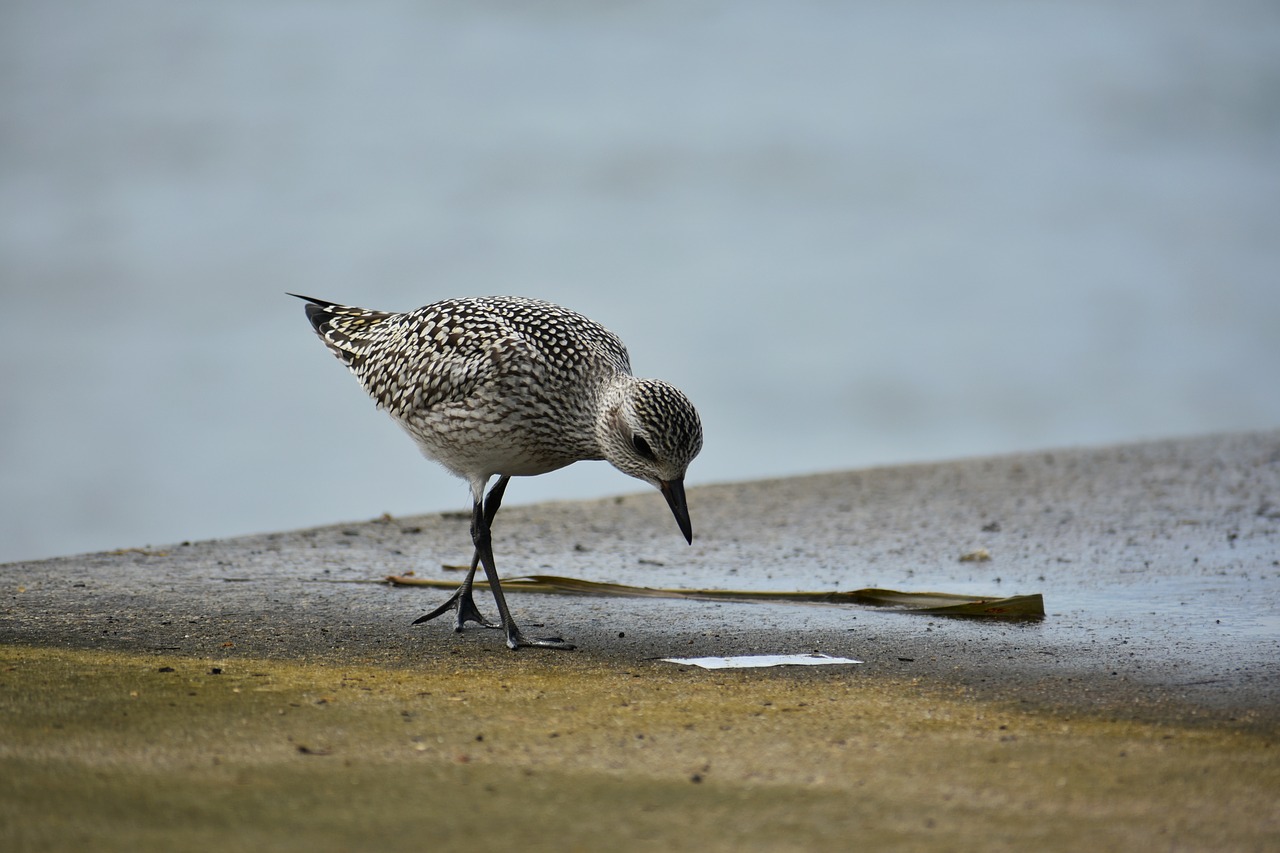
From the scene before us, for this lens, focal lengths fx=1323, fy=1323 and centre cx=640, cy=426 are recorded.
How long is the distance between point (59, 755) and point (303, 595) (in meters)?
2.55

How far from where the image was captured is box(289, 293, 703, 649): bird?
17.4 ft

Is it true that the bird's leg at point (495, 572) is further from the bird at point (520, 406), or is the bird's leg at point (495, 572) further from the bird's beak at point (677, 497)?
the bird's beak at point (677, 497)

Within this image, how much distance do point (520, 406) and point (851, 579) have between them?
1.92m

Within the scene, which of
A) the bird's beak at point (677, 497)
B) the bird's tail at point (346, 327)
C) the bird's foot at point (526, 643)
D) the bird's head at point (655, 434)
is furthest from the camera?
the bird's tail at point (346, 327)

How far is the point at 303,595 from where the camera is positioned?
19.2 feet

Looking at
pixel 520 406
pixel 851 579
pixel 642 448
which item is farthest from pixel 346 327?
pixel 851 579

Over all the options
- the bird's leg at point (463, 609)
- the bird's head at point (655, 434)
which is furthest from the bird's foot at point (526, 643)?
the bird's head at point (655, 434)

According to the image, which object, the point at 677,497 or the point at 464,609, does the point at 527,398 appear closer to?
the point at 677,497

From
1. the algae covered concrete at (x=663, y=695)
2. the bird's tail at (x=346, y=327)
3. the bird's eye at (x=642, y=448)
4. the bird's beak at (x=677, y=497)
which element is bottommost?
the algae covered concrete at (x=663, y=695)

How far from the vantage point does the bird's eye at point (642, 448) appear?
5.28 meters

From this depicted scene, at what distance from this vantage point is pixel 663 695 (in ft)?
13.8

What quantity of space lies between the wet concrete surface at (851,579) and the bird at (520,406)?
48 centimetres

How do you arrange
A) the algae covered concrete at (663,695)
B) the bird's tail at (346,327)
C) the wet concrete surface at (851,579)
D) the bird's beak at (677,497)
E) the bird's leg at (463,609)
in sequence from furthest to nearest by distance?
1. the bird's tail at (346,327)
2. the bird's leg at (463,609)
3. the bird's beak at (677,497)
4. the wet concrete surface at (851,579)
5. the algae covered concrete at (663,695)

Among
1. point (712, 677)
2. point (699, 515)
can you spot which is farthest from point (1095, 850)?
point (699, 515)
